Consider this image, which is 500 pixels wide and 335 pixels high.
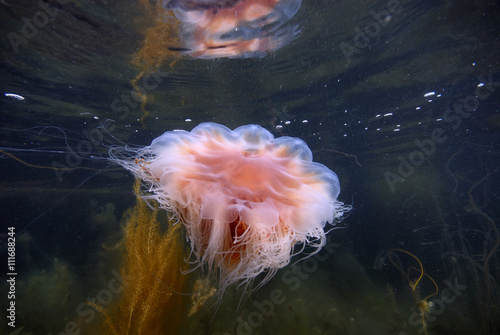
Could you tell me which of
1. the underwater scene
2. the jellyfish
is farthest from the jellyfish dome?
the jellyfish

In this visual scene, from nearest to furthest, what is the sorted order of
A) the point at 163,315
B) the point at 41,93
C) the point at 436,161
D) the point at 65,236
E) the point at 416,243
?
the point at 163,315
the point at 41,93
the point at 416,243
the point at 65,236
the point at 436,161

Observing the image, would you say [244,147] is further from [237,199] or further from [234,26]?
[234,26]

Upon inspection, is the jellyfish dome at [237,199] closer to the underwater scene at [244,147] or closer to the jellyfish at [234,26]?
the underwater scene at [244,147]

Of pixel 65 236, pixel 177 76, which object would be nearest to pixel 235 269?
pixel 177 76

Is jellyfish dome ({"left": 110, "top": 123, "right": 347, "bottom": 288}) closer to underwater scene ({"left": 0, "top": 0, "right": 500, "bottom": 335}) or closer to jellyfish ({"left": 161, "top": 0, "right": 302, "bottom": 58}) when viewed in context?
underwater scene ({"left": 0, "top": 0, "right": 500, "bottom": 335})

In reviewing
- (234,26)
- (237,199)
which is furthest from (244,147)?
(234,26)

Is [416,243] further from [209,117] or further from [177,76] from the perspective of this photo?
[177,76]

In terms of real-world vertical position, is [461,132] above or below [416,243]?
above

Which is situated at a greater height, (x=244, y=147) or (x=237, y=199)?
(x=244, y=147)
